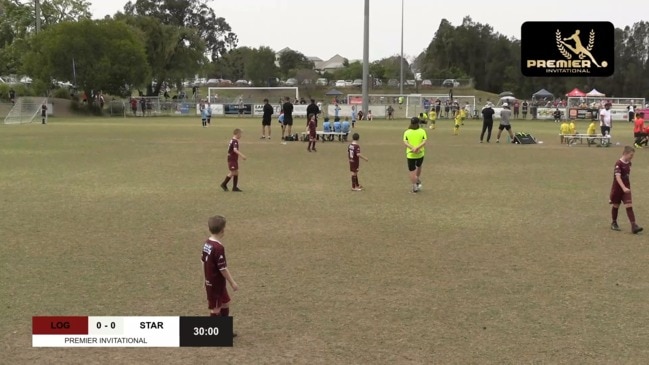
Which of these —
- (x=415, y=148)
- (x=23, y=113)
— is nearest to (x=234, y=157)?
(x=415, y=148)

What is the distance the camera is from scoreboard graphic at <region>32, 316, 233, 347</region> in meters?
5.01

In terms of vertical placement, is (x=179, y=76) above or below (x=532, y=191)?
above

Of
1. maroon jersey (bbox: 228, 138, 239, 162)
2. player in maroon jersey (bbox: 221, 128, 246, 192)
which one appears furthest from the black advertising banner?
maroon jersey (bbox: 228, 138, 239, 162)

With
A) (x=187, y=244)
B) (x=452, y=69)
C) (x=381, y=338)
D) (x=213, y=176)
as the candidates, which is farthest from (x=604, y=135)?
(x=452, y=69)

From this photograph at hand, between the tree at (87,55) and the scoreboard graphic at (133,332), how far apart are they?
177 feet

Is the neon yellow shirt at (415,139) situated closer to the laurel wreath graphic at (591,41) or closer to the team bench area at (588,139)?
the laurel wreath graphic at (591,41)

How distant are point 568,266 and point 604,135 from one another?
20.5 m

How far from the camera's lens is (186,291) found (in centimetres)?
707

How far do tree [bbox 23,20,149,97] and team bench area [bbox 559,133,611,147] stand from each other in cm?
4040

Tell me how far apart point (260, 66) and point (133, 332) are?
329 ft

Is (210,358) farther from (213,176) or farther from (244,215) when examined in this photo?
(213,176)

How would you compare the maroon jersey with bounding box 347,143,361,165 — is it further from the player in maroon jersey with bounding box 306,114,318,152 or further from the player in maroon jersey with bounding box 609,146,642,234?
the player in maroon jersey with bounding box 306,114,318,152

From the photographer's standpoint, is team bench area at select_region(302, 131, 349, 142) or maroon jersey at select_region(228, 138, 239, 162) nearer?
maroon jersey at select_region(228, 138, 239, 162)

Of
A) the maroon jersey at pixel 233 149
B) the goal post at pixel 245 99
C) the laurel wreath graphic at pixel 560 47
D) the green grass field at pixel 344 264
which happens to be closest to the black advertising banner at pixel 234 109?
the goal post at pixel 245 99
